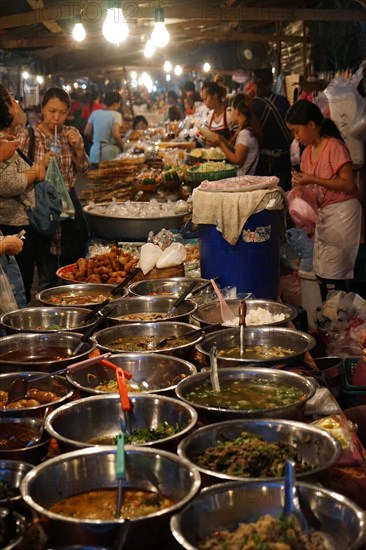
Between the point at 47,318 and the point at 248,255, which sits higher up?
the point at 248,255

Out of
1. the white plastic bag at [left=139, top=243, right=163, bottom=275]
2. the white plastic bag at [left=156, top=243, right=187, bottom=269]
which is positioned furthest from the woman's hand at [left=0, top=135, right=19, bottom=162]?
the white plastic bag at [left=156, top=243, right=187, bottom=269]

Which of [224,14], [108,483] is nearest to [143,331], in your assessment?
[108,483]

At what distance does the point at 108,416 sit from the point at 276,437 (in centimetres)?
68

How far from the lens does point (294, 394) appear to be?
3.17 m

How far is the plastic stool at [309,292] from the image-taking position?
24.6 ft

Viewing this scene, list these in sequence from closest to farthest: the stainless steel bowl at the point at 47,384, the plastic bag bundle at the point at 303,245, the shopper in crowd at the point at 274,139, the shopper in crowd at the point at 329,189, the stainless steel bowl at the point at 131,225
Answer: the stainless steel bowl at the point at 47,384 → the stainless steel bowl at the point at 131,225 → the shopper in crowd at the point at 329,189 → the plastic bag bundle at the point at 303,245 → the shopper in crowd at the point at 274,139

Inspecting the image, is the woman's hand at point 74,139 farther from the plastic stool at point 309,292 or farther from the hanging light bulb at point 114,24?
the plastic stool at point 309,292

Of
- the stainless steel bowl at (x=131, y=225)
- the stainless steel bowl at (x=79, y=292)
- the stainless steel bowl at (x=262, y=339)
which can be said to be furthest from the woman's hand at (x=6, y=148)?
the stainless steel bowl at (x=262, y=339)

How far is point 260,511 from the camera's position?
7.22 feet

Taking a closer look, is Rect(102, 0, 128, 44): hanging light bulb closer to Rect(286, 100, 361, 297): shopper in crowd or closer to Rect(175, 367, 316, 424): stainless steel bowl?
Rect(286, 100, 361, 297): shopper in crowd

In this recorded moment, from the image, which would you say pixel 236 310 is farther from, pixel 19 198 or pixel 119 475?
pixel 19 198

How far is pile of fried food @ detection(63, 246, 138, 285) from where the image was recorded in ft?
17.6

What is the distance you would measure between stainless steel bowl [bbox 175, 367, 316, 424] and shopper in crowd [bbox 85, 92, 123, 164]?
40.4 ft

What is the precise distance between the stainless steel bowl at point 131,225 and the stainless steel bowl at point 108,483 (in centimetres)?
420
